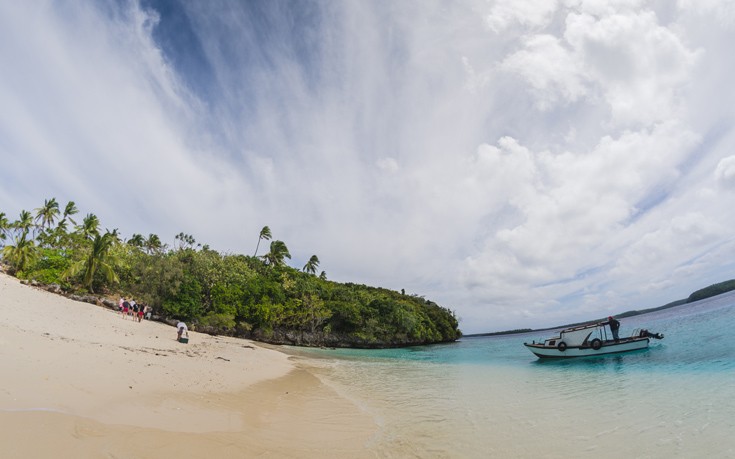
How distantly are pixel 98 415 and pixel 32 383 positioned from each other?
219cm

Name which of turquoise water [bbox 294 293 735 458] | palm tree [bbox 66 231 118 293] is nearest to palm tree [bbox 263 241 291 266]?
palm tree [bbox 66 231 118 293]

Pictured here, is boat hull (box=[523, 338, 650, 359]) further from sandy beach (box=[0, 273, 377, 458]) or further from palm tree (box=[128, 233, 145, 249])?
palm tree (box=[128, 233, 145, 249])

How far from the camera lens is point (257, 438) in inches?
277

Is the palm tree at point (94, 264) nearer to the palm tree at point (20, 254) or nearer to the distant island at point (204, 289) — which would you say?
the distant island at point (204, 289)

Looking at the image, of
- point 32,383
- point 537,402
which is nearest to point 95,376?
point 32,383

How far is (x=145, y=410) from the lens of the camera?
7.41m

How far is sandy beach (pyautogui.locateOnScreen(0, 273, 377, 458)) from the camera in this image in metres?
5.31

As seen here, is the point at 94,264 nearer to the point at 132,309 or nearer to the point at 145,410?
the point at 132,309

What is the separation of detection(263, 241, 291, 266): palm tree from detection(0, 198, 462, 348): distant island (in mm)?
8962

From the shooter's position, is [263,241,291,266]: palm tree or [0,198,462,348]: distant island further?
[263,241,291,266]: palm tree

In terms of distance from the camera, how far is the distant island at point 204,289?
3838 cm

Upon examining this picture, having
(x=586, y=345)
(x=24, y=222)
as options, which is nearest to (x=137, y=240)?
(x=24, y=222)

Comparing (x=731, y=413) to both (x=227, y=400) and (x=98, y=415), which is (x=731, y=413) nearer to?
(x=227, y=400)

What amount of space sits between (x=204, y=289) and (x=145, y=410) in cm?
4094
